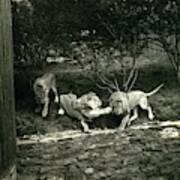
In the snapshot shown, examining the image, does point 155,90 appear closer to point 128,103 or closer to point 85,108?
point 128,103

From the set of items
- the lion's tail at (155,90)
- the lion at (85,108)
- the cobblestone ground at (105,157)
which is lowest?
the cobblestone ground at (105,157)

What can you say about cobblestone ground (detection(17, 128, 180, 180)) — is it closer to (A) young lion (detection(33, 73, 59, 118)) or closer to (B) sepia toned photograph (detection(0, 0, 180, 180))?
(B) sepia toned photograph (detection(0, 0, 180, 180))

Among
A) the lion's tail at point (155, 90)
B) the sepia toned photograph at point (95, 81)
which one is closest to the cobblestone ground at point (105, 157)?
the sepia toned photograph at point (95, 81)

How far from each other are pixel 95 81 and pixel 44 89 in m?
0.33

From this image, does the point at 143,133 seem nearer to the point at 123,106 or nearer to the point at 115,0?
the point at 123,106

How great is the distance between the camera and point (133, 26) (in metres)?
3.09

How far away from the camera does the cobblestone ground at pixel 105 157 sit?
2.44 meters

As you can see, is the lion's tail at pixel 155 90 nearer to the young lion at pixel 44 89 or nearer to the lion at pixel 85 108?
Answer: the lion at pixel 85 108

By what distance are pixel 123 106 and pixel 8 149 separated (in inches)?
36.3

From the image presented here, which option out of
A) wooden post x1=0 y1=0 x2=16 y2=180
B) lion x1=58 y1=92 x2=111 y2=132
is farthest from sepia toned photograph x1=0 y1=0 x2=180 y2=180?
wooden post x1=0 y1=0 x2=16 y2=180

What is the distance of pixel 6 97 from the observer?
6.82 feet

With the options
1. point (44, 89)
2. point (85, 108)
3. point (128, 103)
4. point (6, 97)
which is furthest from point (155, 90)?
point (6, 97)

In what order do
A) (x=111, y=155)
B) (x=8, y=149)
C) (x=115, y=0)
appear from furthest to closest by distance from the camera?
(x=115, y=0) → (x=111, y=155) → (x=8, y=149)

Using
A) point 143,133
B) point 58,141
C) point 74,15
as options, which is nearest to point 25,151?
point 58,141
